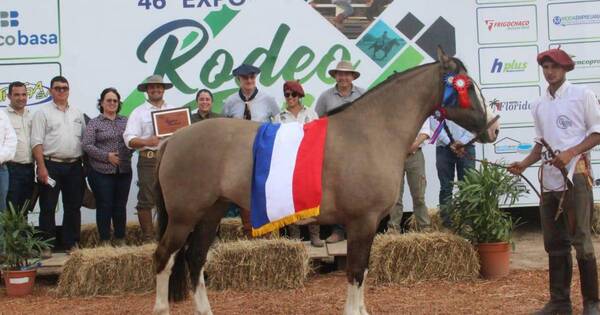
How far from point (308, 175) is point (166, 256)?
1373mm

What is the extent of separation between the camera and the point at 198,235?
5.62m

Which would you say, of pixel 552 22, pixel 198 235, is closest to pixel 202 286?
pixel 198 235

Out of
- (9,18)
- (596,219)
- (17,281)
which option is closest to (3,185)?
(17,281)

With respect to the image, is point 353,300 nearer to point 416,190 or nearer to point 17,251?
point 416,190

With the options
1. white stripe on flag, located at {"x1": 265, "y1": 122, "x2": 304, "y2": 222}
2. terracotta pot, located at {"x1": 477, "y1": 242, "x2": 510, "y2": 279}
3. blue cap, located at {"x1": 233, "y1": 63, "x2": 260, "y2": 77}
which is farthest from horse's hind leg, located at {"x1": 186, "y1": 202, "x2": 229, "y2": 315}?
terracotta pot, located at {"x1": 477, "y1": 242, "x2": 510, "y2": 279}

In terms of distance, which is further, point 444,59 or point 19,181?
point 19,181

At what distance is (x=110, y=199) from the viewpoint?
7.27 m

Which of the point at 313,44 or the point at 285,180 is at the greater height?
the point at 313,44

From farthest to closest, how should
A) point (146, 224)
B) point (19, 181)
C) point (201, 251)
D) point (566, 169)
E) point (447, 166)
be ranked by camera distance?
point (447, 166)
point (146, 224)
point (19, 181)
point (201, 251)
point (566, 169)

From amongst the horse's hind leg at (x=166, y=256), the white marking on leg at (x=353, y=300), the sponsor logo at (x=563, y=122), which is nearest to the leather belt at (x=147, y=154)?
the horse's hind leg at (x=166, y=256)

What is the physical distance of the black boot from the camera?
5309 millimetres

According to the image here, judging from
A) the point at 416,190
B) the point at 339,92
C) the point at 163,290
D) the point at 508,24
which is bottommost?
the point at 163,290

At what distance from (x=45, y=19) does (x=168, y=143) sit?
11.4ft

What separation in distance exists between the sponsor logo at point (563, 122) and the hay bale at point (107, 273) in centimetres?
409
